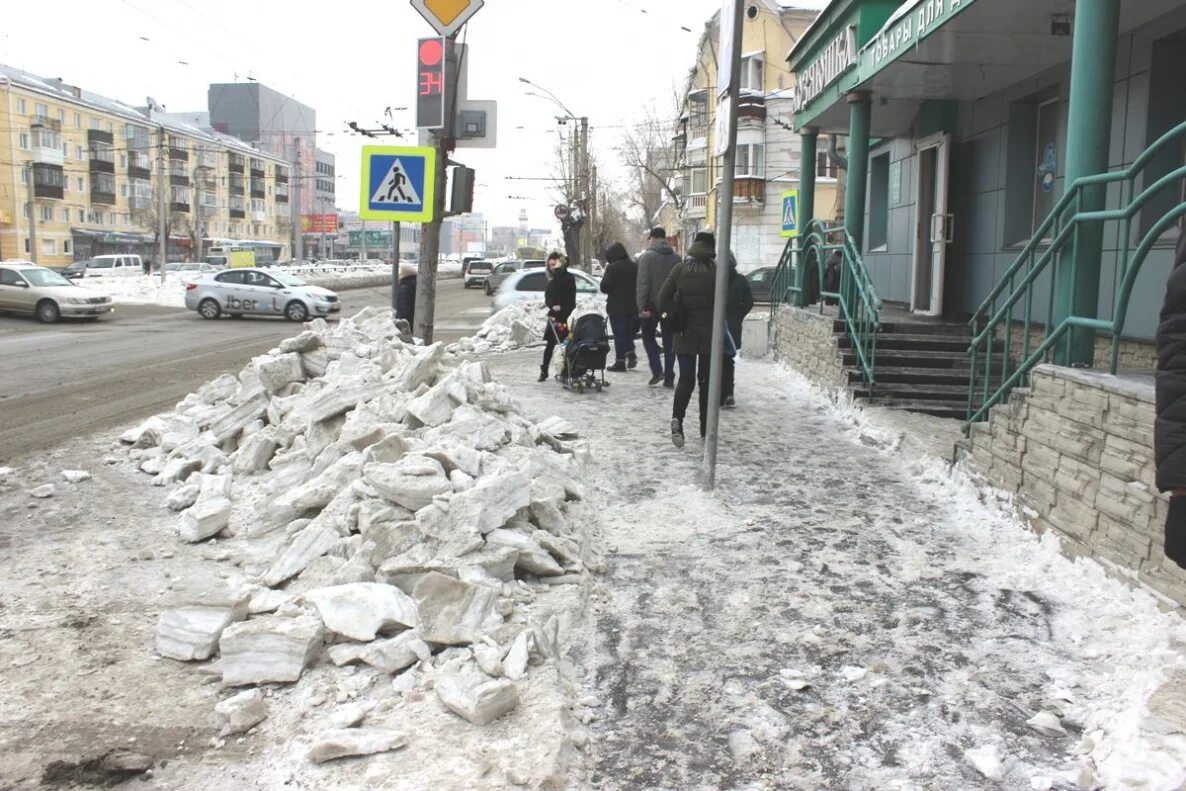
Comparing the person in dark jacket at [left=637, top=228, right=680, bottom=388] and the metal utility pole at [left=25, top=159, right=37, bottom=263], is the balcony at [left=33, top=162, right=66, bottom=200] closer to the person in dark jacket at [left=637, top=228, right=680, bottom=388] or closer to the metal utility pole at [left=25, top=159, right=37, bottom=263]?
the metal utility pole at [left=25, top=159, right=37, bottom=263]

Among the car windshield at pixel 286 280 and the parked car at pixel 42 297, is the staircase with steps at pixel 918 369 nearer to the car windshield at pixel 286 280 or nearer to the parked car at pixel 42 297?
the car windshield at pixel 286 280

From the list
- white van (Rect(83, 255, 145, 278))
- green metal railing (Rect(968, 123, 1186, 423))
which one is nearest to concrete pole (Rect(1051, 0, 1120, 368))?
green metal railing (Rect(968, 123, 1186, 423))

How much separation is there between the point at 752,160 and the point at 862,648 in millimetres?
43493

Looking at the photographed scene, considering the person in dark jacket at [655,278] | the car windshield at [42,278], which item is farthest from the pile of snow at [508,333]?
the car windshield at [42,278]

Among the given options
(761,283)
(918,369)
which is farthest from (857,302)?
(761,283)

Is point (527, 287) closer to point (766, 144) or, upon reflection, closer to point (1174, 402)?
point (1174, 402)

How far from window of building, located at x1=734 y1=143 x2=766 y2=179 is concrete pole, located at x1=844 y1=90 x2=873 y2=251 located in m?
35.2

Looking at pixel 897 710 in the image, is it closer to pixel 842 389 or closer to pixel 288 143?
pixel 842 389

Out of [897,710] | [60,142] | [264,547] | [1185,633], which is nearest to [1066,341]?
[1185,633]

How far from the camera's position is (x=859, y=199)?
10734 millimetres

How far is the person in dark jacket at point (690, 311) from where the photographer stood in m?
7.44

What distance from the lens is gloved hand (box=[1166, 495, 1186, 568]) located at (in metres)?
2.58

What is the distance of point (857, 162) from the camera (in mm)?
10750

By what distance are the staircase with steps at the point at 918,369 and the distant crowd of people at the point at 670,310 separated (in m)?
1.24
